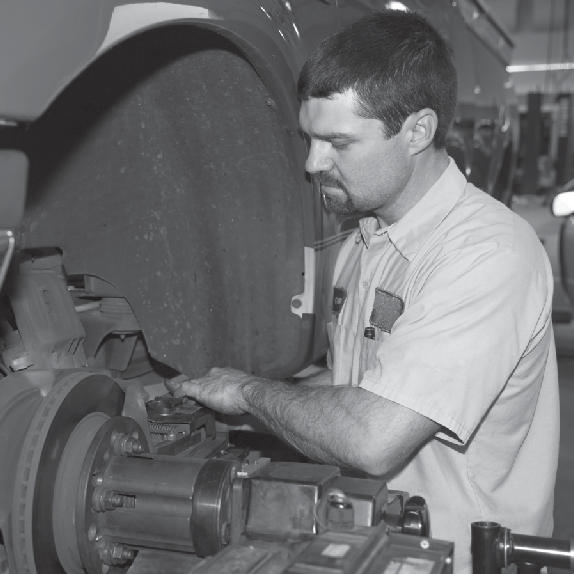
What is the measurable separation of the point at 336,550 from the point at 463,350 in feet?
1.64

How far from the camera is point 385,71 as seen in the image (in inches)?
56.3

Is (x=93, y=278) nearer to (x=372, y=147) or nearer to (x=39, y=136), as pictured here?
(x=39, y=136)

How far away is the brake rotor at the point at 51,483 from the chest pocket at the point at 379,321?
591 mm

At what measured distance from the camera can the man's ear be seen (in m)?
1.47

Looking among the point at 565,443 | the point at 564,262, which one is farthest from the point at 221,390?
the point at 564,262

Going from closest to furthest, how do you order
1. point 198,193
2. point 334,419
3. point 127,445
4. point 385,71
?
point 127,445, point 334,419, point 385,71, point 198,193

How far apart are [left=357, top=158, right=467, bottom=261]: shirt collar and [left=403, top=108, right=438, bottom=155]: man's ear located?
0.30 ft

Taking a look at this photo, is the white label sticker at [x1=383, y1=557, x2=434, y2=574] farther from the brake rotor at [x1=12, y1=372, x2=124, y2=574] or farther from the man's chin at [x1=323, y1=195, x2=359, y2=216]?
the man's chin at [x1=323, y1=195, x2=359, y2=216]

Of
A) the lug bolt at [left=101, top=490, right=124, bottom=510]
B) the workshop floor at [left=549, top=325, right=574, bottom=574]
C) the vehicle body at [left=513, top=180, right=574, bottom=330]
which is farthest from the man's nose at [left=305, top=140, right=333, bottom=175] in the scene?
the vehicle body at [left=513, top=180, right=574, bottom=330]

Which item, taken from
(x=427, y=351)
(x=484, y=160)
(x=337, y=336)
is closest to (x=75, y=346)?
(x=337, y=336)

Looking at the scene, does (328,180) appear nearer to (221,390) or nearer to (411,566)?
(221,390)

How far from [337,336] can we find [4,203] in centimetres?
97

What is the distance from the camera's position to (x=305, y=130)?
151 centimetres

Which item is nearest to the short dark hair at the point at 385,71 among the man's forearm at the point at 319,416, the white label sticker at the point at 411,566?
the man's forearm at the point at 319,416
